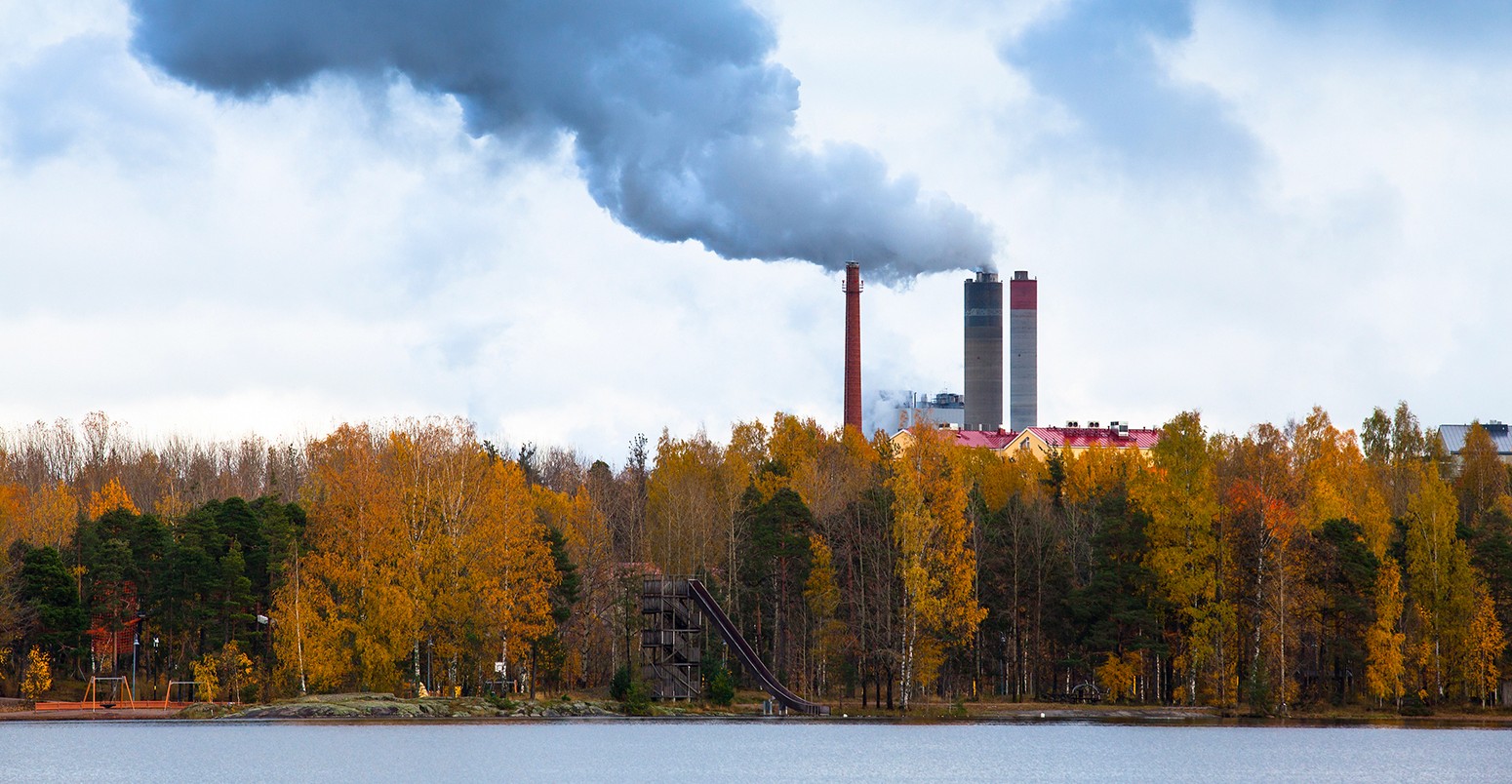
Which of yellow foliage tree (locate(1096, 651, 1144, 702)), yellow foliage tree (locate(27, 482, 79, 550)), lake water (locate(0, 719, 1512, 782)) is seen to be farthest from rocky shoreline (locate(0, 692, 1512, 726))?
yellow foliage tree (locate(27, 482, 79, 550))

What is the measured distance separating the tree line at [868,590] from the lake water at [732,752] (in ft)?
12.2

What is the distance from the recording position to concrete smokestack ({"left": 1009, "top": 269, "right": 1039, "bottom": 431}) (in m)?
164

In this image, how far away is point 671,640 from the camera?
67.2m

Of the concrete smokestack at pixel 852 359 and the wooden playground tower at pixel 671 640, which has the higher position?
the concrete smokestack at pixel 852 359

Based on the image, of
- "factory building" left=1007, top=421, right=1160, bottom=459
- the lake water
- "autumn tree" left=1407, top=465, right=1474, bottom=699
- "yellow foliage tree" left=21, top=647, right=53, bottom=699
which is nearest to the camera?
the lake water

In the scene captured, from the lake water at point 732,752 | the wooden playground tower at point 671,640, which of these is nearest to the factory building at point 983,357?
the wooden playground tower at point 671,640

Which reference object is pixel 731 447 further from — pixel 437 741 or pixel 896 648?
pixel 437 741

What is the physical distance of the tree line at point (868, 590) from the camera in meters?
63.2

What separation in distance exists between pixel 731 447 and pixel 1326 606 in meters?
40.2

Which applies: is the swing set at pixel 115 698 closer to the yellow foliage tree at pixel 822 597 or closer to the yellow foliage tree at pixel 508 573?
the yellow foliage tree at pixel 508 573

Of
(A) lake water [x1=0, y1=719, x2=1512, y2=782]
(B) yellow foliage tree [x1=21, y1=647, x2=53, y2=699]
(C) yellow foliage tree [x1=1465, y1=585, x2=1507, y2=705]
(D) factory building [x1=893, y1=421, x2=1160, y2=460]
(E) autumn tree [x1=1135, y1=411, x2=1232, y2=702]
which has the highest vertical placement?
(D) factory building [x1=893, y1=421, x2=1160, y2=460]

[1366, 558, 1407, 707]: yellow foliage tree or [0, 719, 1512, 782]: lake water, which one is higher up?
[1366, 558, 1407, 707]: yellow foliage tree

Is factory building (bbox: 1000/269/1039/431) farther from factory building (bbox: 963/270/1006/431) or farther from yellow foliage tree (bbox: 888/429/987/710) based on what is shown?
yellow foliage tree (bbox: 888/429/987/710)

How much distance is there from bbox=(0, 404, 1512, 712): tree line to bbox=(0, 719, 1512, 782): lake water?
3721 mm
